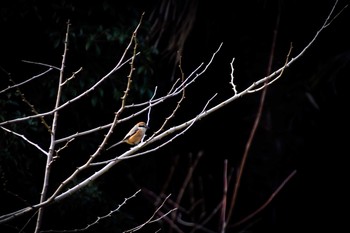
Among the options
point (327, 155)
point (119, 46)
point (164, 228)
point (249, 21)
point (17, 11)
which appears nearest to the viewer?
point (17, 11)

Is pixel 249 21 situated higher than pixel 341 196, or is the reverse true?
pixel 249 21

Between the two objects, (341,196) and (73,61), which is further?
(341,196)

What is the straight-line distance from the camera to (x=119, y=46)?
12.9ft

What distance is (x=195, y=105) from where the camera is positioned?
4707mm

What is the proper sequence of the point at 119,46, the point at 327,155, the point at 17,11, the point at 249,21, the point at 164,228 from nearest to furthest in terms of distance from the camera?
the point at 17,11 < the point at 119,46 < the point at 164,228 < the point at 249,21 < the point at 327,155

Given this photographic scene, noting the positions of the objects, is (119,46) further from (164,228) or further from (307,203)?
(307,203)

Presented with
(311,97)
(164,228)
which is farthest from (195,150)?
(311,97)

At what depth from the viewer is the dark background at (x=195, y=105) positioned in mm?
3717

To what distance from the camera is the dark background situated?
146 inches

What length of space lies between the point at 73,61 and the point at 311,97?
2.10m

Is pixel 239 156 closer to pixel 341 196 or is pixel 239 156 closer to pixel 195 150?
pixel 195 150

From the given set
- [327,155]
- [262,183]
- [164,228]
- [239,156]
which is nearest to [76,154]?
[164,228]

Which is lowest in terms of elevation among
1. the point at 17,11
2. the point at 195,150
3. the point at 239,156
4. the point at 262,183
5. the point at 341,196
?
the point at 341,196

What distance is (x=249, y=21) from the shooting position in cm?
488
